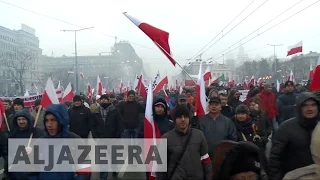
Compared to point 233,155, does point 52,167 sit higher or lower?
lower

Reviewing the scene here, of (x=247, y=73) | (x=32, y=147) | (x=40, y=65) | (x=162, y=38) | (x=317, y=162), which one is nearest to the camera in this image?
(x=317, y=162)

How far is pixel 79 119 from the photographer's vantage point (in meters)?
8.18

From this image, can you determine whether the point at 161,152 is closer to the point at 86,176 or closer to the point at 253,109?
the point at 86,176

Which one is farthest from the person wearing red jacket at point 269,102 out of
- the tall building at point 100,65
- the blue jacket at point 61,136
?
the tall building at point 100,65

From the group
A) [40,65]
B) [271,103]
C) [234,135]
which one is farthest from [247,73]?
[234,135]

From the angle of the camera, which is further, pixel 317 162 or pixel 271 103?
pixel 271 103

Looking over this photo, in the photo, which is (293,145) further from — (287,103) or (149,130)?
(287,103)

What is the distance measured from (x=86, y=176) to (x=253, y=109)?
3.96 meters

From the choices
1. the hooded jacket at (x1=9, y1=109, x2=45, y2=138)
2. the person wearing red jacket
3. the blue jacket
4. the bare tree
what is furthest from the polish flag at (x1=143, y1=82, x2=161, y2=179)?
the bare tree

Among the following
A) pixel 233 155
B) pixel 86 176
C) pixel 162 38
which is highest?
pixel 162 38

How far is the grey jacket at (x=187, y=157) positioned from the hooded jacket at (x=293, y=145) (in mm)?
738

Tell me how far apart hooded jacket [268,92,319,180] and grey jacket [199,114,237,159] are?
132cm

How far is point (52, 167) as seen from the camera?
12.6ft

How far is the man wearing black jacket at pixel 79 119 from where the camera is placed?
8.16 meters
